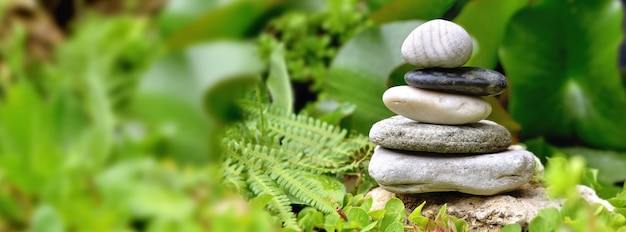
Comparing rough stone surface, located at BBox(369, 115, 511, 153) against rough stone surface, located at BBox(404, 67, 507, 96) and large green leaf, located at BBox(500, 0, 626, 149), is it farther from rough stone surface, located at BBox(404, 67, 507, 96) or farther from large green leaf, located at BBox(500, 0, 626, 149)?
large green leaf, located at BBox(500, 0, 626, 149)

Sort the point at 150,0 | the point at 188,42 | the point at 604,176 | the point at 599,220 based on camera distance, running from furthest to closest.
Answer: the point at 150,0
the point at 604,176
the point at 599,220
the point at 188,42

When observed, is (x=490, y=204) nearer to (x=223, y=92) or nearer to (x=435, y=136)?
(x=435, y=136)

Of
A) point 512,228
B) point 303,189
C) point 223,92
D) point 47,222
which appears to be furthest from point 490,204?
point 47,222

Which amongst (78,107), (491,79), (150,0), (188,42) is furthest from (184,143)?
(78,107)

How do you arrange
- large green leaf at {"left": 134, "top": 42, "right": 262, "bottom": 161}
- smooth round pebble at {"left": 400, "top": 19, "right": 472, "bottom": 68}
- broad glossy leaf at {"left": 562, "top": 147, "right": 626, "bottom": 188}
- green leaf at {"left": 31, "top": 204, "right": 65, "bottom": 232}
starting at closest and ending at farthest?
large green leaf at {"left": 134, "top": 42, "right": 262, "bottom": 161} → smooth round pebble at {"left": 400, "top": 19, "right": 472, "bottom": 68} → broad glossy leaf at {"left": 562, "top": 147, "right": 626, "bottom": 188} → green leaf at {"left": 31, "top": 204, "right": 65, "bottom": 232}

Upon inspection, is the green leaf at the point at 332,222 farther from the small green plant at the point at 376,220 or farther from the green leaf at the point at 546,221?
the green leaf at the point at 546,221

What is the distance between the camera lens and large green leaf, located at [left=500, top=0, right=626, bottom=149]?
2.43ft

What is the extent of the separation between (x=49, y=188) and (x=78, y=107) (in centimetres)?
15

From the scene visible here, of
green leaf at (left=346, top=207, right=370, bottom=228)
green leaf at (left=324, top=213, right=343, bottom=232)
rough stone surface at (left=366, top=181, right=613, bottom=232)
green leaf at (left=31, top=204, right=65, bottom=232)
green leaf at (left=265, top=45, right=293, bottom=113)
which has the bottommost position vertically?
rough stone surface at (left=366, top=181, right=613, bottom=232)

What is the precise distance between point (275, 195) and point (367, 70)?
0.16 metres

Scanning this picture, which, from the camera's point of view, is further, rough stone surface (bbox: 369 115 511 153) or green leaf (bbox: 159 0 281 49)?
rough stone surface (bbox: 369 115 511 153)

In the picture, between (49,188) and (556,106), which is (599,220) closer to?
(556,106)

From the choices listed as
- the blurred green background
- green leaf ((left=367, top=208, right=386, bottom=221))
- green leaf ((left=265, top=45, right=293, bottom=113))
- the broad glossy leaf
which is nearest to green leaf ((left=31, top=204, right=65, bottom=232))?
the blurred green background

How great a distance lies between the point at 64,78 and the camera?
1075 mm
